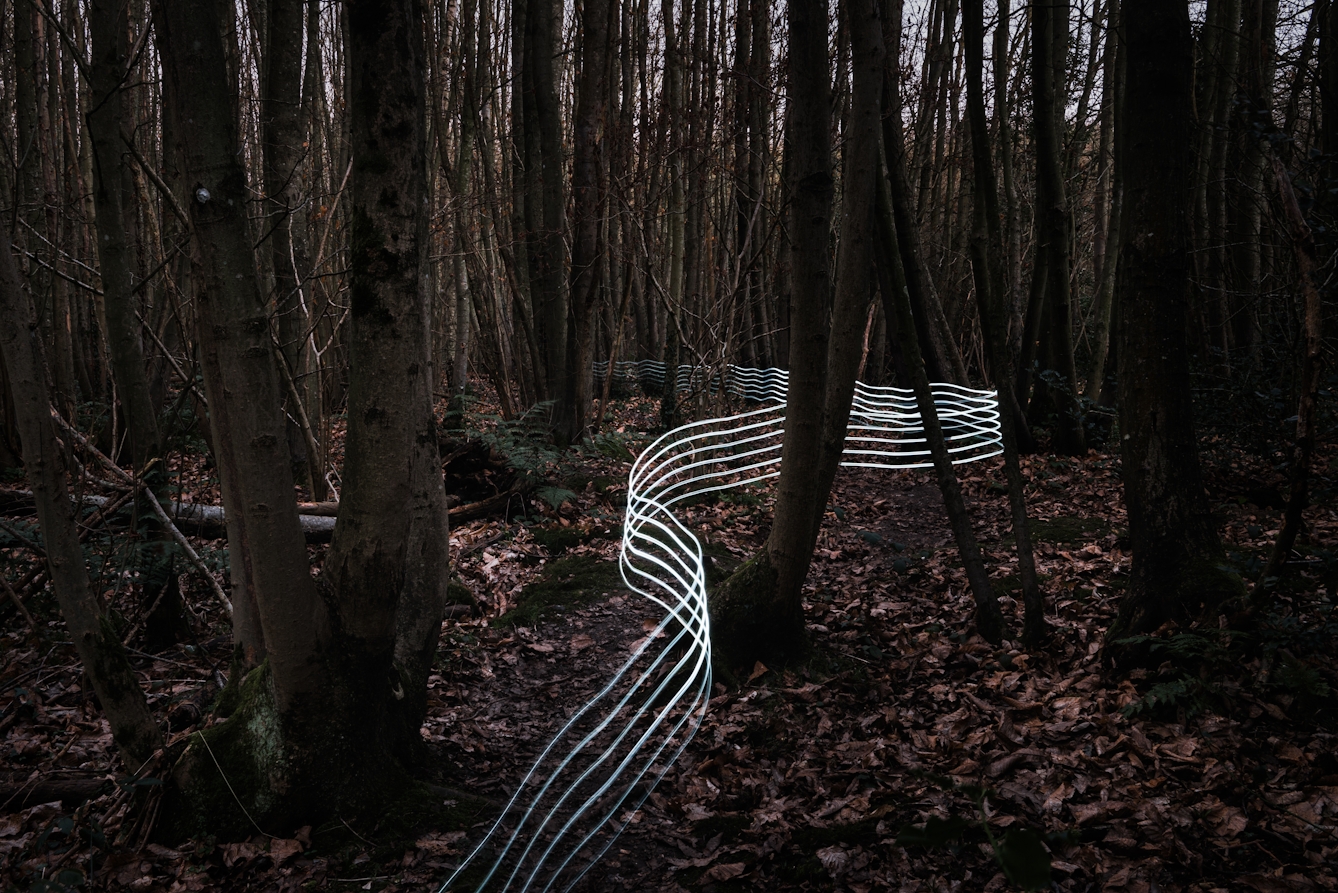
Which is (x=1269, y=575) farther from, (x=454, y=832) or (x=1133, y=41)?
(x=454, y=832)

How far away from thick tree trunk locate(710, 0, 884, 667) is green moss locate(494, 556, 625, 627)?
1.48m

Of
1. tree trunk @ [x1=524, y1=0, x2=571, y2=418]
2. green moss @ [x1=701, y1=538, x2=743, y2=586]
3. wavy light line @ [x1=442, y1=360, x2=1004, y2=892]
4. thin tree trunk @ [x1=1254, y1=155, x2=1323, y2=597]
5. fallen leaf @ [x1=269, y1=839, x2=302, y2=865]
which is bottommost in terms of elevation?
wavy light line @ [x1=442, y1=360, x2=1004, y2=892]

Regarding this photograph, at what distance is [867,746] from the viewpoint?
11.2ft

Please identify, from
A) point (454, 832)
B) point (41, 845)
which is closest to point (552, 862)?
point (454, 832)

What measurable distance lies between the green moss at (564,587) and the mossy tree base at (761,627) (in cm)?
144

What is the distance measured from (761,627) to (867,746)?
1002mm

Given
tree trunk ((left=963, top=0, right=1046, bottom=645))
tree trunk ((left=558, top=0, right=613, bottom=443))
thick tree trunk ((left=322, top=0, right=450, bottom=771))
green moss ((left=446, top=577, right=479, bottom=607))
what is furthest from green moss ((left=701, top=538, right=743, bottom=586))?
tree trunk ((left=558, top=0, right=613, bottom=443))

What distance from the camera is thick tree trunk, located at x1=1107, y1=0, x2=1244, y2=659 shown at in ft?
11.1

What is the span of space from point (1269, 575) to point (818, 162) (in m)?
2.55

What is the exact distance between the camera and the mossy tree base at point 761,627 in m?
4.26

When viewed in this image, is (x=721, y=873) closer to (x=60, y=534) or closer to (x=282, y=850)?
(x=282, y=850)

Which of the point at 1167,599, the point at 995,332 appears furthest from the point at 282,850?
the point at 995,332

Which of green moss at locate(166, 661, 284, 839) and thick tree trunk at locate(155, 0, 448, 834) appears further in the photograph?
green moss at locate(166, 661, 284, 839)

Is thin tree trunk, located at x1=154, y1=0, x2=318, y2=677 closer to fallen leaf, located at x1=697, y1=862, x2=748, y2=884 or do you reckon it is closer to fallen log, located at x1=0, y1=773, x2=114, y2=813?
fallen log, located at x1=0, y1=773, x2=114, y2=813
